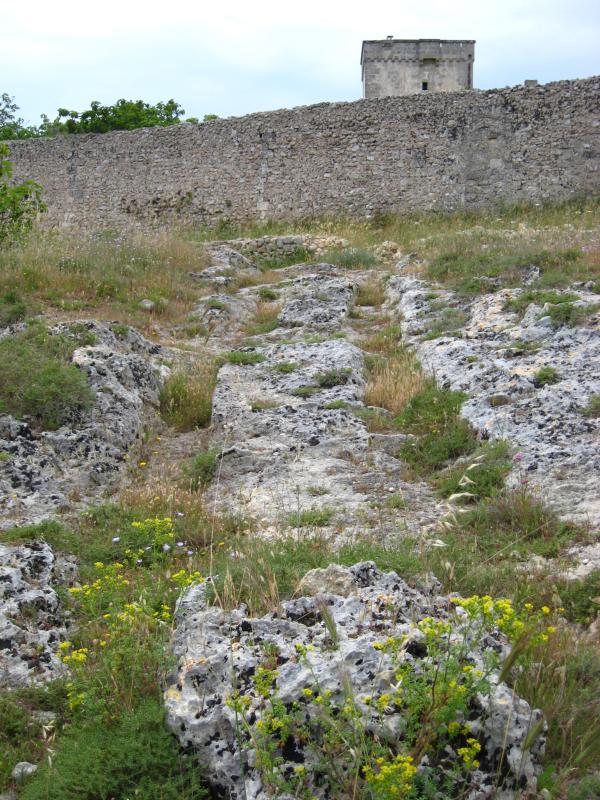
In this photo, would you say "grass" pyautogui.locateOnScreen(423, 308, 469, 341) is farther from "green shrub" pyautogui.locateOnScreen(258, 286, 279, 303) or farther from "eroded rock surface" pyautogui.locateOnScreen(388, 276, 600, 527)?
"green shrub" pyautogui.locateOnScreen(258, 286, 279, 303)

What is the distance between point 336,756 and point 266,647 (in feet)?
1.79

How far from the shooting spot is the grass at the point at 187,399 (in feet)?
24.4

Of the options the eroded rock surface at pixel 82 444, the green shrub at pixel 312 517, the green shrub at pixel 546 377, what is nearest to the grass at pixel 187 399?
the eroded rock surface at pixel 82 444

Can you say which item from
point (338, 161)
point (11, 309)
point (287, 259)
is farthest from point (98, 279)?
point (338, 161)

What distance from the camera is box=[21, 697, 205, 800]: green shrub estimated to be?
2.65 metres

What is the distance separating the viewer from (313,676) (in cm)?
269

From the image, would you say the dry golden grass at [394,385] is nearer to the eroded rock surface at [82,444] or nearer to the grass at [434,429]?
the grass at [434,429]

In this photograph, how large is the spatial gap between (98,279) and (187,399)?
4.05m

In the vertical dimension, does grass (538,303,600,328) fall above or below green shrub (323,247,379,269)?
below

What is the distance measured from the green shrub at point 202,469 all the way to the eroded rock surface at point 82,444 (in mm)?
594

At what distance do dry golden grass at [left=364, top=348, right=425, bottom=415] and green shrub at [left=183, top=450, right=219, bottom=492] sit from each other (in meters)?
1.97

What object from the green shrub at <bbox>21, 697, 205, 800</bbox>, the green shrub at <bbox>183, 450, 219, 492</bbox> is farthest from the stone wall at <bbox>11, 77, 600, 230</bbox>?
the green shrub at <bbox>21, 697, 205, 800</bbox>

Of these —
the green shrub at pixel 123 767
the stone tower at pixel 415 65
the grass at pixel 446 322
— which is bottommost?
the green shrub at pixel 123 767

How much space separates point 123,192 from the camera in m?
22.1
